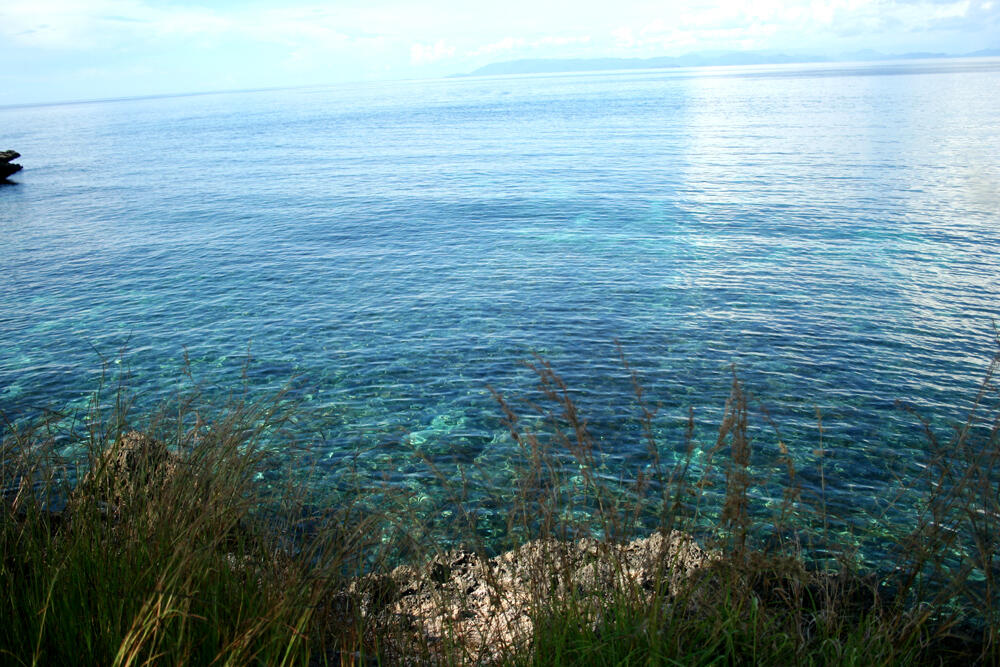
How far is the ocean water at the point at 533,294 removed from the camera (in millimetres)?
17484

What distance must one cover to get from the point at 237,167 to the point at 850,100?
10208 centimetres

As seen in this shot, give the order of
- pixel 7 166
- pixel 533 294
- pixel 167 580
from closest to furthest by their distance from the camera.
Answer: pixel 167 580
pixel 533 294
pixel 7 166

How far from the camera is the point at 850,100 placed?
118188 millimetres

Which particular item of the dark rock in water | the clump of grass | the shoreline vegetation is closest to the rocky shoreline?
the clump of grass

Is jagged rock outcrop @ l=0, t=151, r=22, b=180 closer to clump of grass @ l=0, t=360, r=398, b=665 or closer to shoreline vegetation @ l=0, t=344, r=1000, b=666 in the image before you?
clump of grass @ l=0, t=360, r=398, b=665

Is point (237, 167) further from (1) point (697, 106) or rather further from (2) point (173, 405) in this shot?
(1) point (697, 106)

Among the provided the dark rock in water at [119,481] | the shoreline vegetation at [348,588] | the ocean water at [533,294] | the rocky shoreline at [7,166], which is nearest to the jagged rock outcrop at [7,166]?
the rocky shoreline at [7,166]

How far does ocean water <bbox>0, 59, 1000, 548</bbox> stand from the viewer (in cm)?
1748

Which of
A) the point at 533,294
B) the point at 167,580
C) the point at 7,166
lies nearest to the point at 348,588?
the point at 167,580

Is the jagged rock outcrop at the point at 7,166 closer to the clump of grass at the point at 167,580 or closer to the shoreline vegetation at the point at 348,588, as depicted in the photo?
the clump of grass at the point at 167,580

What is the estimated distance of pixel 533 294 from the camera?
2739 cm

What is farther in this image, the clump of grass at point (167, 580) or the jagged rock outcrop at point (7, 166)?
the jagged rock outcrop at point (7, 166)

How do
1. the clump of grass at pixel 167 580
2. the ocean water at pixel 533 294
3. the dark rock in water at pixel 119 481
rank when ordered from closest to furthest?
the clump of grass at pixel 167 580
the dark rock in water at pixel 119 481
the ocean water at pixel 533 294

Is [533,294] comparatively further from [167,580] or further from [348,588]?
[167,580]
